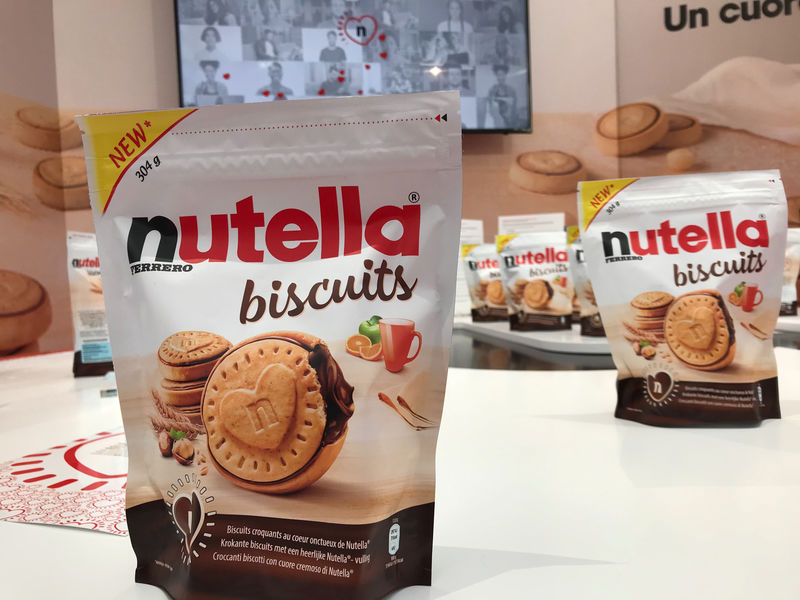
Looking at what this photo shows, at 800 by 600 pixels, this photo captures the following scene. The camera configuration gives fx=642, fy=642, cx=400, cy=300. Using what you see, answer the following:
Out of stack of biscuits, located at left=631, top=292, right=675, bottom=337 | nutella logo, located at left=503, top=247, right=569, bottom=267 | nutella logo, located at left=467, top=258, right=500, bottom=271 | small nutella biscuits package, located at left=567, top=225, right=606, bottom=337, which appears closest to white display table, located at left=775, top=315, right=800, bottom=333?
small nutella biscuits package, located at left=567, top=225, right=606, bottom=337

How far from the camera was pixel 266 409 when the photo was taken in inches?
17.7

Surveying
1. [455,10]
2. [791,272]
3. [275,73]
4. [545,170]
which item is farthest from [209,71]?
[791,272]

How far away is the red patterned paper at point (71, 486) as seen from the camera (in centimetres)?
56

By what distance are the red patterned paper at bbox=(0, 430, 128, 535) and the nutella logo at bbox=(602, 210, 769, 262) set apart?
0.69 metres

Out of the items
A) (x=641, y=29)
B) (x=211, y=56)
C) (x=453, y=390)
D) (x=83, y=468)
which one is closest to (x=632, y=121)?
(x=641, y=29)

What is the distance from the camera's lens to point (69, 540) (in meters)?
0.52

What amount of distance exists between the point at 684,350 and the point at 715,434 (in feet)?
0.38

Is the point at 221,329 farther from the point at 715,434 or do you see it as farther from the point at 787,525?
the point at 715,434

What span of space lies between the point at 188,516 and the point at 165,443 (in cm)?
6

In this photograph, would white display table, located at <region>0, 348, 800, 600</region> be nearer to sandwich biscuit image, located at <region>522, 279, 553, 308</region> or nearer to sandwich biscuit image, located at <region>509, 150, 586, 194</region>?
sandwich biscuit image, located at <region>522, 279, 553, 308</region>

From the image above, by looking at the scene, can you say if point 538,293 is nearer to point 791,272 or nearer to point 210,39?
point 791,272

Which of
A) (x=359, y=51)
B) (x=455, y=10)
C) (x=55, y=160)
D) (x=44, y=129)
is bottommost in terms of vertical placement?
(x=55, y=160)

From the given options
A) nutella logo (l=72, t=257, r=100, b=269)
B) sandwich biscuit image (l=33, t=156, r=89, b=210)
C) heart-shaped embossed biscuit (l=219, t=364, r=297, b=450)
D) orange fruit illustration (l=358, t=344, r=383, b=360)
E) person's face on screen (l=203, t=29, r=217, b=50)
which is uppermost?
person's face on screen (l=203, t=29, r=217, b=50)

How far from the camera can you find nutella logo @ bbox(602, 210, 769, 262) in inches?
34.9
